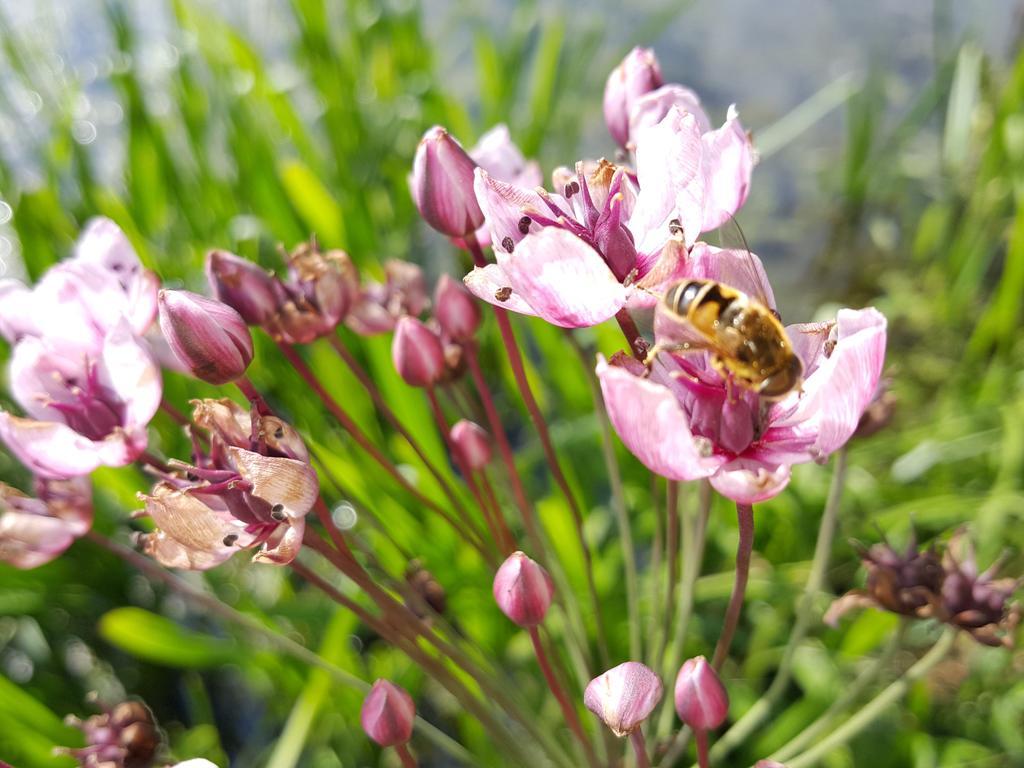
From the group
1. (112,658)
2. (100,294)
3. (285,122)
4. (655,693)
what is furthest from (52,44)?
(655,693)

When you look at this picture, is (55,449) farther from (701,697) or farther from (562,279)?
(701,697)

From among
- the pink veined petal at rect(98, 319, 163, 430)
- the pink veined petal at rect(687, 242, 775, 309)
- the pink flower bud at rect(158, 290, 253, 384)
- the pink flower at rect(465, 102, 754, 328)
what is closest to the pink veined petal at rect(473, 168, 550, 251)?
the pink flower at rect(465, 102, 754, 328)

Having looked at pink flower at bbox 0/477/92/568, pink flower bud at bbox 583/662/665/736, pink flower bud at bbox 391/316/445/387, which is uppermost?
pink flower bud at bbox 391/316/445/387

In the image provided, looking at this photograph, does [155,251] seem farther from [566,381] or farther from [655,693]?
[655,693]

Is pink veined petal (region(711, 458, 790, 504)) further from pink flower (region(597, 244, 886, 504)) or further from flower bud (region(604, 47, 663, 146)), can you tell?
flower bud (region(604, 47, 663, 146))

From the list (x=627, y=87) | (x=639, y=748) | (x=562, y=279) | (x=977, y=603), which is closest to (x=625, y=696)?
(x=639, y=748)

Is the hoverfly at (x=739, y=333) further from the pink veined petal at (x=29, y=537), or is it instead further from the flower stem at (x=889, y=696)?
the pink veined petal at (x=29, y=537)
